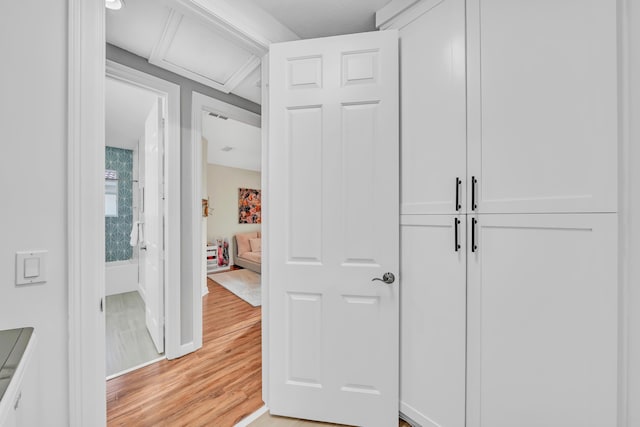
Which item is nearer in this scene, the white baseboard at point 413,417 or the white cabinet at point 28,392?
the white cabinet at point 28,392

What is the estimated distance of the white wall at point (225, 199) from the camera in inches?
252

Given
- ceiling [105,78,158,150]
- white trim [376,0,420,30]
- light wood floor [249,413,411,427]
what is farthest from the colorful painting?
white trim [376,0,420,30]

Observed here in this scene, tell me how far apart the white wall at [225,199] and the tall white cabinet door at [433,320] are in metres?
5.69

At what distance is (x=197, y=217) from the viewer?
240 cm

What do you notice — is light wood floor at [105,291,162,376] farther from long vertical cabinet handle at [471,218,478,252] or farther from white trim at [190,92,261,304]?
long vertical cabinet handle at [471,218,478,252]

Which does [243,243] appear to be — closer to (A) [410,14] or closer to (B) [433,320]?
(B) [433,320]

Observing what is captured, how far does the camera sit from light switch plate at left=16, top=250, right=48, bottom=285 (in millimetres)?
910

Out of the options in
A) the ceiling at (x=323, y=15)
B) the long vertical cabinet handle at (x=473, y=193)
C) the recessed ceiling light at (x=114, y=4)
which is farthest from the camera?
the ceiling at (x=323, y=15)

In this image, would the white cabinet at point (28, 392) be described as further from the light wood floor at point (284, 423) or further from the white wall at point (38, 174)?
A: the light wood floor at point (284, 423)

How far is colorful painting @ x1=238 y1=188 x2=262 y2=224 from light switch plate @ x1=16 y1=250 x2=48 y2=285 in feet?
20.1

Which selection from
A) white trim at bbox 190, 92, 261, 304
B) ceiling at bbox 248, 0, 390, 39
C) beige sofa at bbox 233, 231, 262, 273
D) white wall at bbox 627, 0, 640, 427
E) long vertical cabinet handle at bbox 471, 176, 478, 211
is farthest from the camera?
beige sofa at bbox 233, 231, 262, 273

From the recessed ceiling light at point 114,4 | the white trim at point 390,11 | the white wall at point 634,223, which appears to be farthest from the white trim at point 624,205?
the recessed ceiling light at point 114,4

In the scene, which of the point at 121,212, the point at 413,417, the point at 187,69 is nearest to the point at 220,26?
the point at 187,69

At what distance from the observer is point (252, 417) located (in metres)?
1.62
